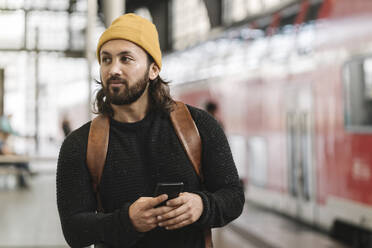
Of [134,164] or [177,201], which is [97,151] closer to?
[134,164]

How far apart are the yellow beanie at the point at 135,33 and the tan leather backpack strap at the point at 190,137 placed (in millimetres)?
197

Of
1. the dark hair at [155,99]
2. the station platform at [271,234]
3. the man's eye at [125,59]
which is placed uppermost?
the man's eye at [125,59]

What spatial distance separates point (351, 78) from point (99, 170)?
209 inches

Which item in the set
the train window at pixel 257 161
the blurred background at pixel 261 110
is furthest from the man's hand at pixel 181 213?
the train window at pixel 257 161

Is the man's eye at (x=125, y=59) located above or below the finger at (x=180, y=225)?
above

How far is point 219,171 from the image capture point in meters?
1.91

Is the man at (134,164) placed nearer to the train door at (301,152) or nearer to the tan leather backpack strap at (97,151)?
the tan leather backpack strap at (97,151)

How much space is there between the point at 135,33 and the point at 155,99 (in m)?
0.23

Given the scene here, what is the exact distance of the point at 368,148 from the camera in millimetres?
6234

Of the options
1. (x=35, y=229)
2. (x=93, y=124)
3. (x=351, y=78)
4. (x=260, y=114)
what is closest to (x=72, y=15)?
(x=35, y=229)

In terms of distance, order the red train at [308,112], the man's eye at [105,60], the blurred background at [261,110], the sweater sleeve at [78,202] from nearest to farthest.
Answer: the sweater sleeve at [78,202], the man's eye at [105,60], the blurred background at [261,110], the red train at [308,112]

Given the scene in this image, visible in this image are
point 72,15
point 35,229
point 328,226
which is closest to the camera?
point 72,15

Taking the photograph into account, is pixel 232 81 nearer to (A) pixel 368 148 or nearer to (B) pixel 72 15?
(A) pixel 368 148

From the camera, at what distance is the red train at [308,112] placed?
644 centimetres
